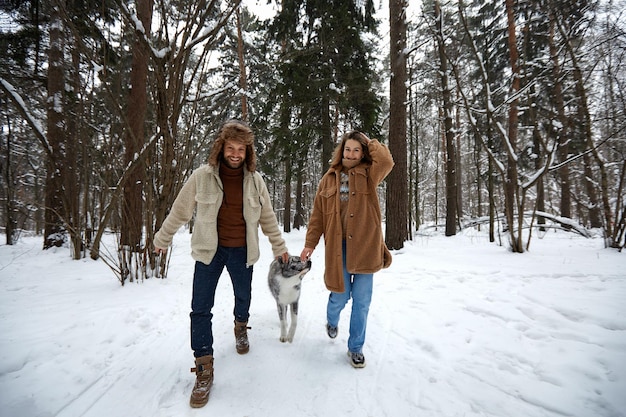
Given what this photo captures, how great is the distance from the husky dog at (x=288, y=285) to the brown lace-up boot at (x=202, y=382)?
90cm

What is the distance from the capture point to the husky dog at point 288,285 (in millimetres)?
2783

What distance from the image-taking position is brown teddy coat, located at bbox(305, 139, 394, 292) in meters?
2.39

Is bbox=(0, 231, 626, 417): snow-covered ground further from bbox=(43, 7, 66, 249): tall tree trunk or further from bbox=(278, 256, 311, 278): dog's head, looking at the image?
bbox=(43, 7, 66, 249): tall tree trunk

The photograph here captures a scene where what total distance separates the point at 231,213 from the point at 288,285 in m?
1.02

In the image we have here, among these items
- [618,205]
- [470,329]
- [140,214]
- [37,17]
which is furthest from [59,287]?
[618,205]

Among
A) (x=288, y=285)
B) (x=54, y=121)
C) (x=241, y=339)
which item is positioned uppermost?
(x=54, y=121)

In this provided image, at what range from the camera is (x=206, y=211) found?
224 cm

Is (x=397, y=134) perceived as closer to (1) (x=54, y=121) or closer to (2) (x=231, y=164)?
(2) (x=231, y=164)

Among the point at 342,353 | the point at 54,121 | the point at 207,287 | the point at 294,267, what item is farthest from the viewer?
the point at 54,121

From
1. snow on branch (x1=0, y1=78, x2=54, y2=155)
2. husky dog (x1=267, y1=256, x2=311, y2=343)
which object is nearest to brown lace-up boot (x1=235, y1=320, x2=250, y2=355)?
husky dog (x1=267, y1=256, x2=311, y2=343)

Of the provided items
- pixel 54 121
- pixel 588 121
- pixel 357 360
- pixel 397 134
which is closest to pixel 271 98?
pixel 397 134

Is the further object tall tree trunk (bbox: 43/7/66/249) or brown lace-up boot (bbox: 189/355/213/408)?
tall tree trunk (bbox: 43/7/66/249)

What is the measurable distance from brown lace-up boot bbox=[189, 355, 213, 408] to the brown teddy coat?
118 cm

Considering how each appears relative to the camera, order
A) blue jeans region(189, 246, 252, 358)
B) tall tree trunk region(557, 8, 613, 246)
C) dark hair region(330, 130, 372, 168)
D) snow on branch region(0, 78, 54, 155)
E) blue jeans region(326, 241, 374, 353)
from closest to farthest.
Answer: blue jeans region(189, 246, 252, 358), blue jeans region(326, 241, 374, 353), dark hair region(330, 130, 372, 168), snow on branch region(0, 78, 54, 155), tall tree trunk region(557, 8, 613, 246)
